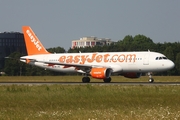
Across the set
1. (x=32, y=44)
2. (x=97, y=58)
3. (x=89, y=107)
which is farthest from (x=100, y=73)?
(x=89, y=107)

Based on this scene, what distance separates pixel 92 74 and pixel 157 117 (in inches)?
1482

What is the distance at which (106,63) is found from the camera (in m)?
58.8

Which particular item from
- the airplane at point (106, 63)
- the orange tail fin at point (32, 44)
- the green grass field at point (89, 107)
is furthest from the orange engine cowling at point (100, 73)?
the green grass field at point (89, 107)

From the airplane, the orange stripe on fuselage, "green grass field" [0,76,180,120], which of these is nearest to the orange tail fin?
the airplane

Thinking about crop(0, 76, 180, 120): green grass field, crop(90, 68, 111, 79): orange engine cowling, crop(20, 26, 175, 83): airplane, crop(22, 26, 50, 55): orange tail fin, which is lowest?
crop(0, 76, 180, 120): green grass field

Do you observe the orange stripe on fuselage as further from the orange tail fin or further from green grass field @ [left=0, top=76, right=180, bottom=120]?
green grass field @ [left=0, top=76, right=180, bottom=120]

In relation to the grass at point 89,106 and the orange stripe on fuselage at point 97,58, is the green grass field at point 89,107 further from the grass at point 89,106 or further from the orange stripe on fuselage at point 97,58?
the orange stripe on fuselage at point 97,58

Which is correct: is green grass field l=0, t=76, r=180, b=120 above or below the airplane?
below

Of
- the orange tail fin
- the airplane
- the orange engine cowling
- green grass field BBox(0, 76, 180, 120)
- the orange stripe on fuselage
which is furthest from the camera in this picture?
the orange tail fin

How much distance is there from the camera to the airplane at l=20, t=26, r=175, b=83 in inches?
2224

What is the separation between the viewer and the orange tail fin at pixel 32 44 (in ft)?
224

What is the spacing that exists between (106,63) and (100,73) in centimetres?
301

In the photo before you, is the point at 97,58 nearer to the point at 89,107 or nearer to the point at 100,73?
the point at 100,73

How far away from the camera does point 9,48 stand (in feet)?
653
